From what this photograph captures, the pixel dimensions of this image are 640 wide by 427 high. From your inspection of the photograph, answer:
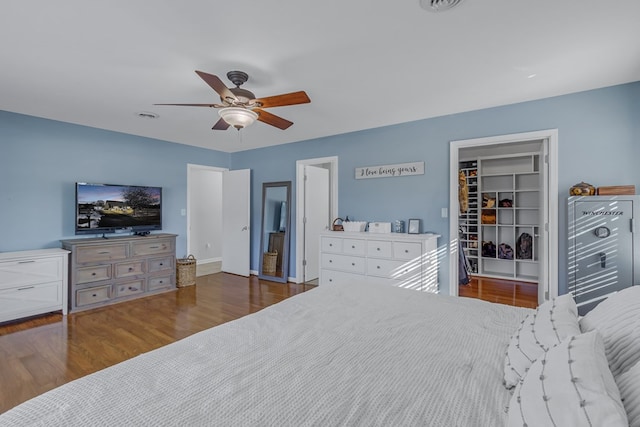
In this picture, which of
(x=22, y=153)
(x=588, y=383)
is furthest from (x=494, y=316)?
(x=22, y=153)

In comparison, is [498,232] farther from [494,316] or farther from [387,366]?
[387,366]

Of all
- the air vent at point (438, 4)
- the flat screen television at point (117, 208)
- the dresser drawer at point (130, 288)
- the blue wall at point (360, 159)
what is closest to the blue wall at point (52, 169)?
the blue wall at point (360, 159)

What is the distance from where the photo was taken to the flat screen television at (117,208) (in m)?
4.03

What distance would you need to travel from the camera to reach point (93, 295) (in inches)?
149

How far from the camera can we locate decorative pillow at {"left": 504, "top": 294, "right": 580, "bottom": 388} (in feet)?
3.44

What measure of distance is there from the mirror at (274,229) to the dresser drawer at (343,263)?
121 centimetres

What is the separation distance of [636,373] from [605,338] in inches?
12.7

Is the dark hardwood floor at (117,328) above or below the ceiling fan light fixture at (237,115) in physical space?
below

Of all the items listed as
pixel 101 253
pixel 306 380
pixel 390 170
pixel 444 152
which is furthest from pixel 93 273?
pixel 444 152

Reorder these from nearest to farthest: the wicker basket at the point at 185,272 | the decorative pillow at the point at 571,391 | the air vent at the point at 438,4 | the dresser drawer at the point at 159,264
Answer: the decorative pillow at the point at 571,391
the air vent at the point at 438,4
the dresser drawer at the point at 159,264
the wicker basket at the point at 185,272

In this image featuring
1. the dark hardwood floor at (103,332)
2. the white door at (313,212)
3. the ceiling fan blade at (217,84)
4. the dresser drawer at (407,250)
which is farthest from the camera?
the white door at (313,212)

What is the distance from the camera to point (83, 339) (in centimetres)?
287

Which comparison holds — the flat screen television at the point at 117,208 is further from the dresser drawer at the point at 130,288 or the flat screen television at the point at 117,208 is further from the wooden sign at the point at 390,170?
the wooden sign at the point at 390,170

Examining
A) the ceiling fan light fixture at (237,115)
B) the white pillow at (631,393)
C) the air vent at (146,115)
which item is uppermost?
the air vent at (146,115)
